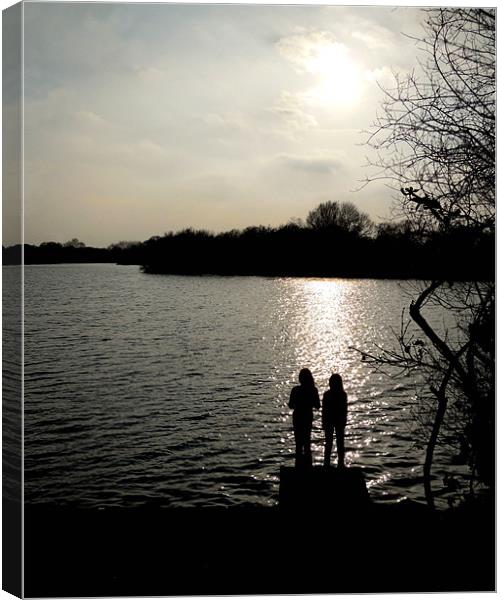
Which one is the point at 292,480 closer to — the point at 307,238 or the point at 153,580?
the point at 153,580

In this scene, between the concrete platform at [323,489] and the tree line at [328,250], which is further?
the concrete platform at [323,489]

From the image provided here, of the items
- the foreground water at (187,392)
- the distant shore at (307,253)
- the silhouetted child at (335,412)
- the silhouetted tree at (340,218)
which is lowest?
the foreground water at (187,392)

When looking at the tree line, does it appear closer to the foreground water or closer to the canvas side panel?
the canvas side panel

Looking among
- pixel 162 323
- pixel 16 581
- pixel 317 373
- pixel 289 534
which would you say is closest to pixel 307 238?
pixel 289 534

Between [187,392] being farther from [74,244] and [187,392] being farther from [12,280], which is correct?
[12,280]

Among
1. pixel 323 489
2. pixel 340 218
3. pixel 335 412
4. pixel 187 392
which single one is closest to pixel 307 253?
pixel 340 218

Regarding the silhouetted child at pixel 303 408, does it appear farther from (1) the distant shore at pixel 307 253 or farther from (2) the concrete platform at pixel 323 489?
(1) the distant shore at pixel 307 253

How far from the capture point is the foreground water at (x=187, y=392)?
493 inches

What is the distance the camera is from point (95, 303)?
3098cm

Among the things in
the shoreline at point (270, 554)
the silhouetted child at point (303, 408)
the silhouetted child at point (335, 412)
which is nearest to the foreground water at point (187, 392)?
the silhouetted child at point (335, 412)

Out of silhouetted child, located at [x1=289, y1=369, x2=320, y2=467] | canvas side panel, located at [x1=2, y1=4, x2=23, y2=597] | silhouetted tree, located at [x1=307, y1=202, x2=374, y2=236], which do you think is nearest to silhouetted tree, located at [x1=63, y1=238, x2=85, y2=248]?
canvas side panel, located at [x1=2, y1=4, x2=23, y2=597]

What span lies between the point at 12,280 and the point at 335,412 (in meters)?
4.34

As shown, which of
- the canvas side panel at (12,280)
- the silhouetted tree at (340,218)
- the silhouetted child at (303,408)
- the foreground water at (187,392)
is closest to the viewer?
the canvas side panel at (12,280)

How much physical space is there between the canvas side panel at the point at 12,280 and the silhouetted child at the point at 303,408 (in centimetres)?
334
